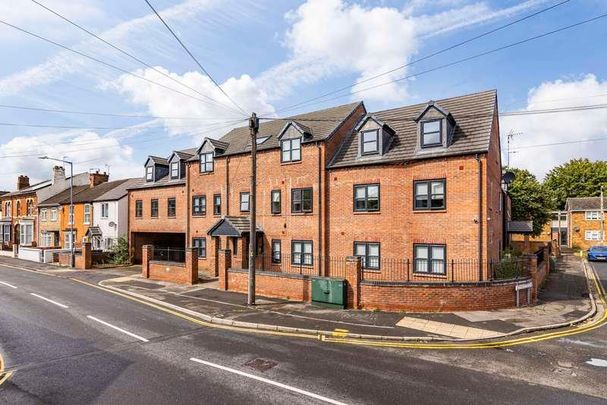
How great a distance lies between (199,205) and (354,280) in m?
16.5

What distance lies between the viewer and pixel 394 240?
1942 centimetres

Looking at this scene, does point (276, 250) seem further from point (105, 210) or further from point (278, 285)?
point (105, 210)

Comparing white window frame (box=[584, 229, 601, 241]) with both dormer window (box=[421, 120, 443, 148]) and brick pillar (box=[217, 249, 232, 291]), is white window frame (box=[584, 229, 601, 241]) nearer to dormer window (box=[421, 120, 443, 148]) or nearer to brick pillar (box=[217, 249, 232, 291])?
dormer window (box=[421, 120, 443, 148])

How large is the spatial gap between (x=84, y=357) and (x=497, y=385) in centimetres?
1010

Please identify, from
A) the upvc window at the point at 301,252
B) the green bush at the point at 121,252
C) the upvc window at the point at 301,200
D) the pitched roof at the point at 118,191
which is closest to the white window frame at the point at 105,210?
the pitched roof at the point at 118,191

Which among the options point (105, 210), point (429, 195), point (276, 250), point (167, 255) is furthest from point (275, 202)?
point (105, 210)

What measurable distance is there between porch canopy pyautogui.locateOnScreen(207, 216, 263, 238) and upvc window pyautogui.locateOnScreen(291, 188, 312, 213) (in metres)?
3.41

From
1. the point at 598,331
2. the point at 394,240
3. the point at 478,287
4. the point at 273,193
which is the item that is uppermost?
the point at 273,193

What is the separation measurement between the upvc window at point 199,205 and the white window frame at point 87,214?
15795mm

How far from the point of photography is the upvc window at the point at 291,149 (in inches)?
914

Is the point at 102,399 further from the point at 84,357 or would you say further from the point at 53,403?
the point at 84,357

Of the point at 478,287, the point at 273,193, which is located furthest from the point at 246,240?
the point at 478,287

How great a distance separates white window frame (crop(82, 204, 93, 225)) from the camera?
3762cm

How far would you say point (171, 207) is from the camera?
30.7 m
